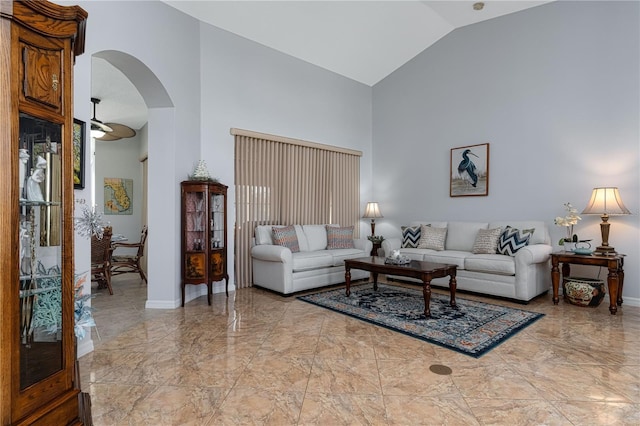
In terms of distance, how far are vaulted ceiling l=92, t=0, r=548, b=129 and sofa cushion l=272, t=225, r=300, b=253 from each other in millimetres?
2728

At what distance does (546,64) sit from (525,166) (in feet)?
4.49

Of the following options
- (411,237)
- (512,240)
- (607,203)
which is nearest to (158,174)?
(411,237)

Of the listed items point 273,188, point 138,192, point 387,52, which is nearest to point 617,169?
point 387,52

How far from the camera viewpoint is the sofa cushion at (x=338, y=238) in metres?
5.61

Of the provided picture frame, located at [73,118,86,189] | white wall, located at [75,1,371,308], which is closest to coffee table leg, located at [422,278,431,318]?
white wall, located at [75,1,371,308]

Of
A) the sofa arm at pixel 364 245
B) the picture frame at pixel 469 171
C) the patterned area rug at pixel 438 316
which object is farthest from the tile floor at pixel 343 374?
the picture frame at pixel 469 171

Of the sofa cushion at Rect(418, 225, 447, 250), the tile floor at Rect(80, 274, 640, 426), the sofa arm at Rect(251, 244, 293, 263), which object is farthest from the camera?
the sofa cushion at Rect(418, 225, 447, 250)

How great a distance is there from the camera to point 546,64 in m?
4.88

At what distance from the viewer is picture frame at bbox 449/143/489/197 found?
547 centimetres

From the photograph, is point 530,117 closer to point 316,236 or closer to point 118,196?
point 316,236

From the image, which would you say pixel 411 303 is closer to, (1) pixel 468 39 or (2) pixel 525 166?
(2) pixel 525 166

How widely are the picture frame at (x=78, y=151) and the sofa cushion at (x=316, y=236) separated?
326cm

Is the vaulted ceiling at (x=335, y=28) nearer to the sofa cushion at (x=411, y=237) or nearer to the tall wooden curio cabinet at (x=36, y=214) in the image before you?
the sofa cushion at (x=411, y=237)

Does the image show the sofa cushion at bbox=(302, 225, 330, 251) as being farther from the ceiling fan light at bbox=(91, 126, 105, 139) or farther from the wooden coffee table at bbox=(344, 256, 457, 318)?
the ceiling fan light at bbox=(91, 126, 105, 139)
